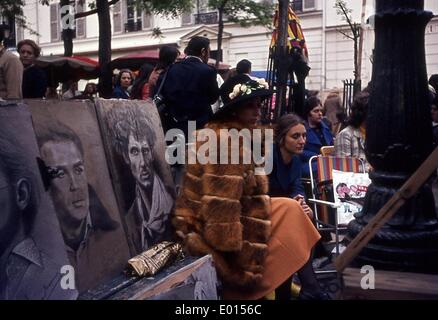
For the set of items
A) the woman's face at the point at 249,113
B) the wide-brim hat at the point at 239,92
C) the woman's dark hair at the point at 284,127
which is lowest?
the woman's dark hair at the point at 284,127

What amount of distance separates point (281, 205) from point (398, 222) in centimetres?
84

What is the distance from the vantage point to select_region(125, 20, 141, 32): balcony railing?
110ft

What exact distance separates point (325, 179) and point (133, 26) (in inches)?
1145

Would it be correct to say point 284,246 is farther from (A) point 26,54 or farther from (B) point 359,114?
(A) point 26,54

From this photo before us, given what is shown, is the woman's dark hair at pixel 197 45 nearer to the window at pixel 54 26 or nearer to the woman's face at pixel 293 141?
the woman's face at pixel 293 141

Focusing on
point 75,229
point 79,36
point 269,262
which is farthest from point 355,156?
point 79,36

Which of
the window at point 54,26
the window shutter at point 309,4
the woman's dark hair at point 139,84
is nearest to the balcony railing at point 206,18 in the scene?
the window shutter at point 309,4

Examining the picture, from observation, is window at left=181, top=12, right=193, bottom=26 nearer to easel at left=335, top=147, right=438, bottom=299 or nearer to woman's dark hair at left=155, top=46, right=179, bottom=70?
woman's dark hair at left=155, top=46, right=179, bottom=70

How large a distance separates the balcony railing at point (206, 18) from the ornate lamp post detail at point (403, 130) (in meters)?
28.4

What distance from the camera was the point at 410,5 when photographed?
13.9 ft

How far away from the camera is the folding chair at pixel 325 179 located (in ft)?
19.8
